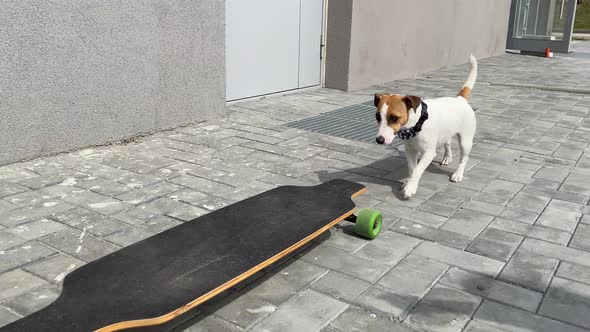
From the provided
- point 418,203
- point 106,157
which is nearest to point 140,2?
point 106,157

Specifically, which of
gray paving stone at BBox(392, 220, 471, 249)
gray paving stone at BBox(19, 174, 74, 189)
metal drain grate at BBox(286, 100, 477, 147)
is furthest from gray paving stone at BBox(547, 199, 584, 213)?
gray paving stone at BBox(19, 174, 74, 189)

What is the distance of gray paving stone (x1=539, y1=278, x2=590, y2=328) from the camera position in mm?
2762

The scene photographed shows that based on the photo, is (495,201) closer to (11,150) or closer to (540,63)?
(11,150)

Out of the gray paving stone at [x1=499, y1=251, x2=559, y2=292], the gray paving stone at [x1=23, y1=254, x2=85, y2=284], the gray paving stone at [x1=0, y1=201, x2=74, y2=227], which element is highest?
the gray paving stone at [x1=0, y1=201, x2=74, y2=227]

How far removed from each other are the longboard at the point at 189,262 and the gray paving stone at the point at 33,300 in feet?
0.68

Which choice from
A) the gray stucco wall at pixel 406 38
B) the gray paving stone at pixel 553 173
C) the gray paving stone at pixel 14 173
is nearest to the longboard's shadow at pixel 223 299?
the gray paving stone at pixel 14 173

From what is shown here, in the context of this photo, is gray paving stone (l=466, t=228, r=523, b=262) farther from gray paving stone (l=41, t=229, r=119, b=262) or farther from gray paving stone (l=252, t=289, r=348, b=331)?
gray paving stone (l=41, t=229, r=119, b=262)

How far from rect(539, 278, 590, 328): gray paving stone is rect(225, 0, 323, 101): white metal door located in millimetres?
5402

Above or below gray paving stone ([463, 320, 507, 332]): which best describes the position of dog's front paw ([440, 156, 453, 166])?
above

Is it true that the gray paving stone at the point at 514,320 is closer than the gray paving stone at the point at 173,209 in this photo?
Yes

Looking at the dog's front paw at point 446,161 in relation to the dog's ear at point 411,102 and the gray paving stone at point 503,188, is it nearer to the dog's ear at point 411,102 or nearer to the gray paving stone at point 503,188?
the gray paving stone at point 503,188

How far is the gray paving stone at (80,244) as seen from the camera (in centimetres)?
327

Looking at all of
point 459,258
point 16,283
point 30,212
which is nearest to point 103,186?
point 30,212

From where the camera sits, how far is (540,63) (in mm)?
14758
